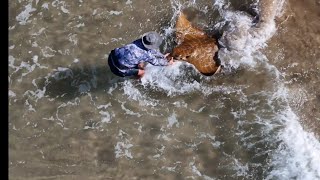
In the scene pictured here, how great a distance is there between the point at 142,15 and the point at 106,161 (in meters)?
2.74

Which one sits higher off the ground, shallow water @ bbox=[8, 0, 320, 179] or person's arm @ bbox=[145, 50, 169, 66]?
person's arm @ bbox=[145, 50, 169, 66]

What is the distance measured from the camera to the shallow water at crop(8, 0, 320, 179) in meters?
8.28

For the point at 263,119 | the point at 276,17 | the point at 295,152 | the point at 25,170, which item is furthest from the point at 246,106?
the point at 25,170

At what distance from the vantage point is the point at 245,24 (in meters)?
8.60

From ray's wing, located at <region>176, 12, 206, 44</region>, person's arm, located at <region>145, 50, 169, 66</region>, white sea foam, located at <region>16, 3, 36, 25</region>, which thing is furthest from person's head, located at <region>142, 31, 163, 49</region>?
white sea foam, located at <region>16, 3, 36, 25</region>

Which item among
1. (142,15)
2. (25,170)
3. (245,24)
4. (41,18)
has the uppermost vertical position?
(245,24)

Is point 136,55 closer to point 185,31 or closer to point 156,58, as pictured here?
point 156,58

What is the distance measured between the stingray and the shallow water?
135 millimetres

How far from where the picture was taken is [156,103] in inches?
341

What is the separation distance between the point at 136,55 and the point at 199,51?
4.65ft

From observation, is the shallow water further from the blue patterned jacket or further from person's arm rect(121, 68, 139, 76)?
the blue patterned jacket

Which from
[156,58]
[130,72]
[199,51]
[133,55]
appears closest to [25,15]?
[130,72]

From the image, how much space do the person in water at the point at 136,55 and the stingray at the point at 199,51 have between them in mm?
732
